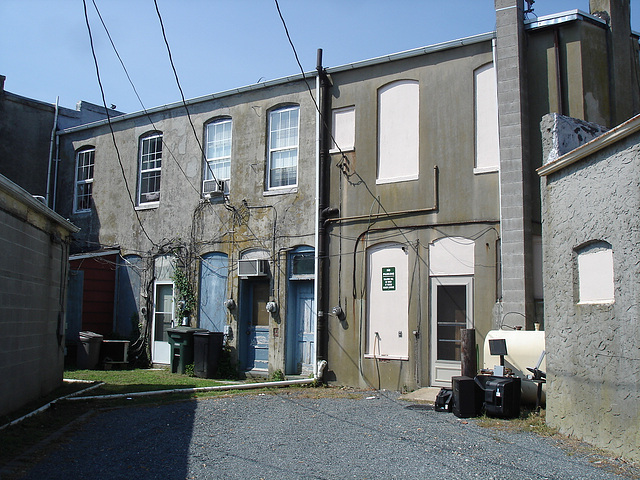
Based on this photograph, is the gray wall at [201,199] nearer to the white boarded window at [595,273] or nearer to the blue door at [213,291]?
the blue door at [213,291]

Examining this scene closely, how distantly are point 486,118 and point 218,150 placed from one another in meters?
6.70

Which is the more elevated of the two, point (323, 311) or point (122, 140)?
point (122, 140)

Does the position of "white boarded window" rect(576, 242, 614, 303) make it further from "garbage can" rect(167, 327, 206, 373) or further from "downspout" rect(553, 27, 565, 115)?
"garbage can" rect(167, 327, 206, 373)

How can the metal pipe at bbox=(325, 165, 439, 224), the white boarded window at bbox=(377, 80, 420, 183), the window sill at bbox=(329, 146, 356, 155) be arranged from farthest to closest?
the window sill at bbox=(329, 146, 356, 155), the white boarded window at bbox=(377, 80, 420, 183), the metal pipe at bbox=(325, 165, 439, 224)

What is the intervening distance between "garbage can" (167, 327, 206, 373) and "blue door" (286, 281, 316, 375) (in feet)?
7.22

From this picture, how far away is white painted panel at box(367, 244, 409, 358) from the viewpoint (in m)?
12.8

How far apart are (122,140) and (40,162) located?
3.38 meters

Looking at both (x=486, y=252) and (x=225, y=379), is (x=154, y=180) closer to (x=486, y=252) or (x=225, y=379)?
(x=225, y=379)

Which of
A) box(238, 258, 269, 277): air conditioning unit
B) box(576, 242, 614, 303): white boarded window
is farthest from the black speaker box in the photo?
box(238, 258, 269, 277): air conditioning unit

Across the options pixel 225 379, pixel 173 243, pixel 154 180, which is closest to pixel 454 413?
pixel 225 379

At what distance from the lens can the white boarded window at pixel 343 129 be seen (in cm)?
1384

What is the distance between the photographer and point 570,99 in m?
11.7

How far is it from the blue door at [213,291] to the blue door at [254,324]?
55 centimetres

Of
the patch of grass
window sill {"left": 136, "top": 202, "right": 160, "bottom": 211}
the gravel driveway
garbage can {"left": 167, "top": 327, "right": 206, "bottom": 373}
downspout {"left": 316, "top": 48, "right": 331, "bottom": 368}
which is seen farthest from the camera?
window sill {"left": 136, "top": 202, "right": 160, "bottom": 211}
